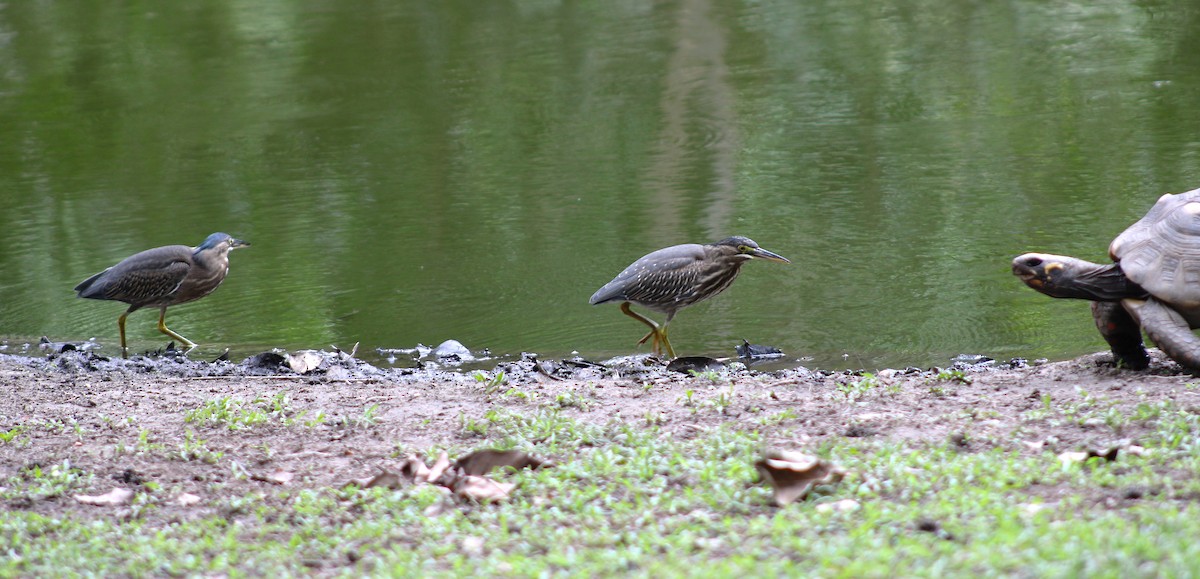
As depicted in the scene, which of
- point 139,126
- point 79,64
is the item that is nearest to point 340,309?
point 139,126

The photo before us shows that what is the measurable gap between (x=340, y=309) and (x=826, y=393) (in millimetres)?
4473

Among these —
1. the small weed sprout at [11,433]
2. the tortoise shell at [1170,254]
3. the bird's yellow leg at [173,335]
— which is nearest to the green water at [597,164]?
the bird's yellow leg at [173,335]

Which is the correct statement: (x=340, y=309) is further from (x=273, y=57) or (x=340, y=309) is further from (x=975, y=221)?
(x=273, y=57)

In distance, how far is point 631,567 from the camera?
12.3 ft

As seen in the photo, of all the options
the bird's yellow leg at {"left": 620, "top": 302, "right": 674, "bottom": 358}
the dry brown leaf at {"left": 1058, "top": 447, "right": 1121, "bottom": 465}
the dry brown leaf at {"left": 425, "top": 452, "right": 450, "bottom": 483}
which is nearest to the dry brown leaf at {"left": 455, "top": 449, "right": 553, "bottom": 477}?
the dry brown leaf at {"left": 425, "top": 452, "right": 450, "bottom": 483}

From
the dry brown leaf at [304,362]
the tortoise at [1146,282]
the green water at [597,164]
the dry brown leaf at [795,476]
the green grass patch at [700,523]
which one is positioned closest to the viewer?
the green grass patch at [700,523]

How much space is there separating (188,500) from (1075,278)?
4.24 metres

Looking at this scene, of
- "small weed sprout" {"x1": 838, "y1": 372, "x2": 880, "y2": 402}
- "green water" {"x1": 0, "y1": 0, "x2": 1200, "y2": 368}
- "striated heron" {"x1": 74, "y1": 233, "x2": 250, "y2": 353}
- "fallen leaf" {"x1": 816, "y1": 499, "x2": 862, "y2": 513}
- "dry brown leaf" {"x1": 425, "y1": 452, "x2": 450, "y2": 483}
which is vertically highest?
"fallen leaf" {"x1": 816, "y1": 499, "x2": 862, "y2": 513}

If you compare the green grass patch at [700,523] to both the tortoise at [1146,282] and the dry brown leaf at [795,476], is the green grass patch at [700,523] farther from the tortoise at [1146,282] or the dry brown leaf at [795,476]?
the tortoise at [1146,282]

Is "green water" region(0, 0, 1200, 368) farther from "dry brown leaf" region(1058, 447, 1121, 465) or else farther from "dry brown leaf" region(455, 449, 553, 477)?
"dry brown leaf" region(455, 449, 553, 477)

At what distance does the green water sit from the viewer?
29.1 ft

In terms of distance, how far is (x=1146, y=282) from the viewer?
6.02 meters

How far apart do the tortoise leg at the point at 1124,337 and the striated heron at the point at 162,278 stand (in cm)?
579

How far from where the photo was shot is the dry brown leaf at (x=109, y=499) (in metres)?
4.75
